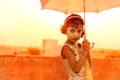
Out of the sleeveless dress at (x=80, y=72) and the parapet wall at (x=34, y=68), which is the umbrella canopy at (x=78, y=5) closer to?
the sleeveless dress at (x=80, y=72)

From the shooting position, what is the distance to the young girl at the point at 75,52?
1505 millimetres

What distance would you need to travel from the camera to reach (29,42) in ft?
7.34

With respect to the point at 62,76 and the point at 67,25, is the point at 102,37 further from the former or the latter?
the point at 67,25

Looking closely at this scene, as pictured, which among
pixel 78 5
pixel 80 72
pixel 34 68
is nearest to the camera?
pixel 80 72

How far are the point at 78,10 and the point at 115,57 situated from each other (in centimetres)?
72

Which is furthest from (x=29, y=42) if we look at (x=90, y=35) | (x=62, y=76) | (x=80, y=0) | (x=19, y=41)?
(x=80, y=0)

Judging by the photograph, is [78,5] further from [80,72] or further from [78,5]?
[80,72]

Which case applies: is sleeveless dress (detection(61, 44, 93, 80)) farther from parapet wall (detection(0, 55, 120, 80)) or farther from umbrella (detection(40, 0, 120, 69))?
parapet wall (detection(0, 55, 120, 80))

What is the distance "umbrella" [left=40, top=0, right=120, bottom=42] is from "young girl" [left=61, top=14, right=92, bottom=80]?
0.50 ft

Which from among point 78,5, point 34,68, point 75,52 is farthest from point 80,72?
point 34,68

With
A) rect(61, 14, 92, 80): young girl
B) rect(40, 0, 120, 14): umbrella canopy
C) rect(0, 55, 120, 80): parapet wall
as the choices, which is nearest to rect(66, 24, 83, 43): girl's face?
rect(61, 14, 92, 80): young girl

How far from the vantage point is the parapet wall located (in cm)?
200

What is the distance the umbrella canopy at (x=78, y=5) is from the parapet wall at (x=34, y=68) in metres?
0.51

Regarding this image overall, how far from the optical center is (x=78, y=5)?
173 cm
